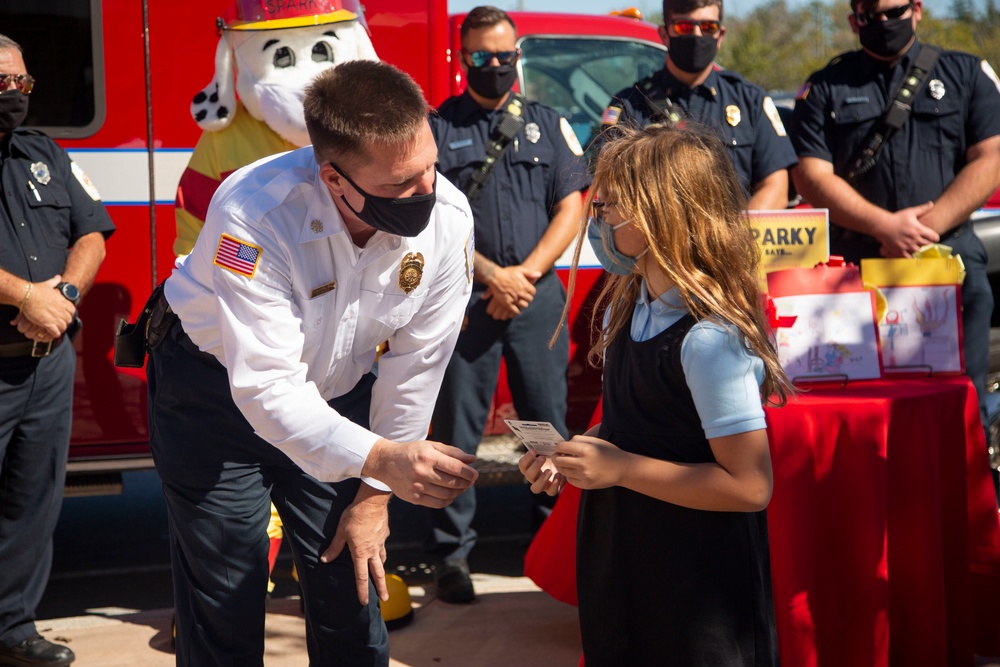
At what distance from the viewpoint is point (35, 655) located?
11.6ft

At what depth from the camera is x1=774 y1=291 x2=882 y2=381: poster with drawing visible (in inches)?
126

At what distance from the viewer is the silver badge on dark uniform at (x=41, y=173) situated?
369 centimetres

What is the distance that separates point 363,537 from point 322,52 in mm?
2133

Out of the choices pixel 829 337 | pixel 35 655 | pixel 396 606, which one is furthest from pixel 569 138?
pixel 35 655

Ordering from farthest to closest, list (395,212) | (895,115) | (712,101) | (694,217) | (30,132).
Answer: (712,101)
(895,115)
(30,132)
(395,212)
(694,217)

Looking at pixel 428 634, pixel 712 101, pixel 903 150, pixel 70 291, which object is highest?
pixel 712 101

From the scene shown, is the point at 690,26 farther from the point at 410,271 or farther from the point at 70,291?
the point at 70,291

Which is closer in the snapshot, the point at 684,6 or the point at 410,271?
the point at 410,271

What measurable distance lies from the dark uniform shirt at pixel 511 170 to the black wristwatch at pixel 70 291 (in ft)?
4.88

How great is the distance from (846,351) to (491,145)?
1.75 meters

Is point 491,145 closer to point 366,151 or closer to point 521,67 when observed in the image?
point 521,67

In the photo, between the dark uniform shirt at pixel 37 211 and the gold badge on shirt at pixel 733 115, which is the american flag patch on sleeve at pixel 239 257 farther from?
the gold badge on shirt at pixel 733 115

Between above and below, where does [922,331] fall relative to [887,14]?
below

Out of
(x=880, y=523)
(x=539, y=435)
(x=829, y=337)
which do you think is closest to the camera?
(x=539, y=435)
